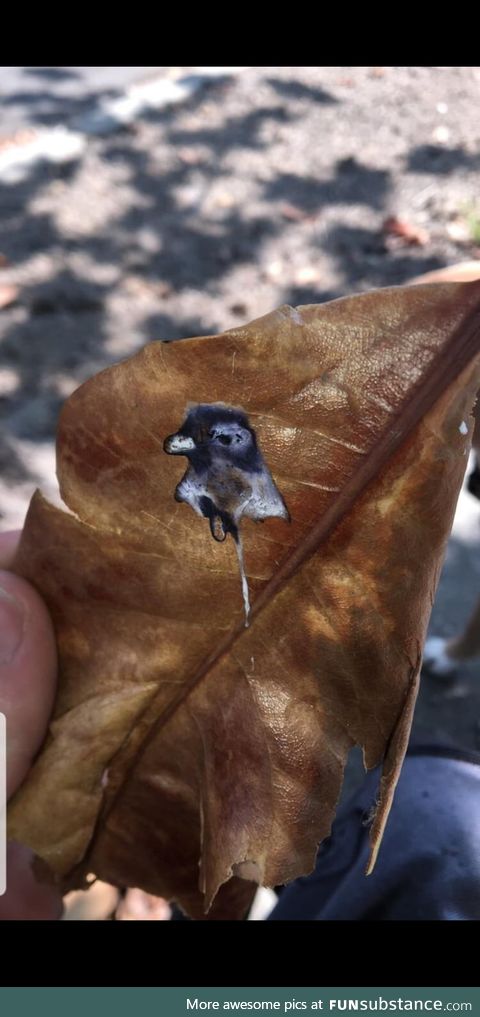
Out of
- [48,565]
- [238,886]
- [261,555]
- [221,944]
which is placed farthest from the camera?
[238,886]

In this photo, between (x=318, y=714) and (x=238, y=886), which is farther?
(x=238, y=886)

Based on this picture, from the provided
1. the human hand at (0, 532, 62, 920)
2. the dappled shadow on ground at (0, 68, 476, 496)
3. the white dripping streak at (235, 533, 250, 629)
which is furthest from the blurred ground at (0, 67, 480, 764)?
the white dripping streak at (235, 533, 250, 629)

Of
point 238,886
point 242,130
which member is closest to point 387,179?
point 242,130

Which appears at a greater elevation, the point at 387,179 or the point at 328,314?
the point at 328,314

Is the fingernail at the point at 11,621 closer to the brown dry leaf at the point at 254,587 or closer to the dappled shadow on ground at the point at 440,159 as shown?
the brown dry leaf at the point at 254,587

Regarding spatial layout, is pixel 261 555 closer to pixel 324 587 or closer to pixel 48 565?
pixel 324 587

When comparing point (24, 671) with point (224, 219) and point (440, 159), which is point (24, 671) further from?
point (440, 159)

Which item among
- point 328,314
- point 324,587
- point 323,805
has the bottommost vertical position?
point 323,805

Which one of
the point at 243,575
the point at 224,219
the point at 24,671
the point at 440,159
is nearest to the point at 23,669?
the point at 24,671
